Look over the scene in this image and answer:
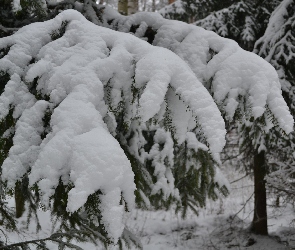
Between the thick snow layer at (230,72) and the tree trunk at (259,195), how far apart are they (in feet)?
13.6

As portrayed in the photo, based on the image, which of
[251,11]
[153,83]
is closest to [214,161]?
[153,83]

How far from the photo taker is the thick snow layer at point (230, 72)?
1.59m

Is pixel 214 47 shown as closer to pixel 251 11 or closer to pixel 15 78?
pixel 15 78

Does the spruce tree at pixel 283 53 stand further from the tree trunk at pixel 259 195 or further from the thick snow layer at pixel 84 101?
the thick snow layer at pixel 84 101

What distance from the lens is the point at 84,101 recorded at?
4.71 ft

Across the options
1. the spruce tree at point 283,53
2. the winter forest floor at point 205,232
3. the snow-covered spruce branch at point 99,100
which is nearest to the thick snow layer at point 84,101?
the snow-covered spruce branch at point 99,100

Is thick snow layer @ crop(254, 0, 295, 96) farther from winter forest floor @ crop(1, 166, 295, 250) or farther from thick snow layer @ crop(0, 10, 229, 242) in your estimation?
thick snow layer @ crop(0, 10, 229, 242)

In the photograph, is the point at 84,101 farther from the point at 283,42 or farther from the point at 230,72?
the point at 283,42

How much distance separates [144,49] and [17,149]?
0.81 metres

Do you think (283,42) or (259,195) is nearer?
(283,42)

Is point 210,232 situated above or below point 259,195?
below

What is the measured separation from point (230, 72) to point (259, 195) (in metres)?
5.19

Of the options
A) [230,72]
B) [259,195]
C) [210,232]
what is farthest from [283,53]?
[210,232]

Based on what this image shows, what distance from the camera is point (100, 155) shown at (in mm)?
1185
